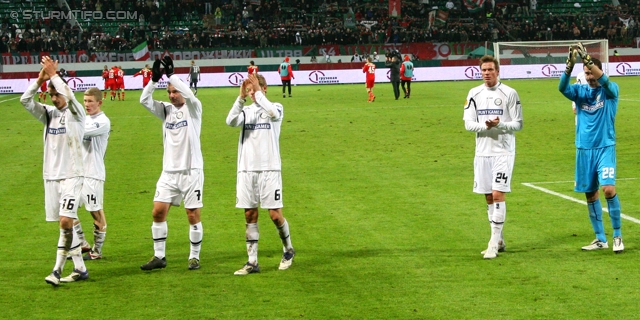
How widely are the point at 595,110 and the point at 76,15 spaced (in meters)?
62.3

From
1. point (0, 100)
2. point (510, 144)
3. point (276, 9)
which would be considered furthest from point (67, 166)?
point (276, 9)

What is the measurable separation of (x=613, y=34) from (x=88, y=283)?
6214 centimetres

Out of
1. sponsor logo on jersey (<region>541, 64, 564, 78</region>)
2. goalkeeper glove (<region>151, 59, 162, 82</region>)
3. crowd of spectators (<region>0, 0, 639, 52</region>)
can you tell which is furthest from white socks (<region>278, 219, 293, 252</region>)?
crowd of spectators (<region>0, 0, 639, 52</region>)

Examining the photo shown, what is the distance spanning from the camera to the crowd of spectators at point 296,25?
210 ft

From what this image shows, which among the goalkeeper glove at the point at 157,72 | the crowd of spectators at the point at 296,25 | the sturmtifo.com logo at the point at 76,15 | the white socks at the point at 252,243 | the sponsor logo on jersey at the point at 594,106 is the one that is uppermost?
the sturmtifo.com logo at the point at 76,15

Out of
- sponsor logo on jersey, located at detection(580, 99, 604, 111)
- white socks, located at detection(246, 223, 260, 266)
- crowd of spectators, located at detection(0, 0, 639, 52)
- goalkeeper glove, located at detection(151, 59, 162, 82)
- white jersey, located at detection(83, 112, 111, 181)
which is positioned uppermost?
crowd of spectators, located at detection(0, 0, 639, 52)

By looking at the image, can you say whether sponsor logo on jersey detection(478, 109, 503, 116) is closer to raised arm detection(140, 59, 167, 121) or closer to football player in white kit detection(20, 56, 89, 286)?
raised arm detection(140, 59, 167, 121)

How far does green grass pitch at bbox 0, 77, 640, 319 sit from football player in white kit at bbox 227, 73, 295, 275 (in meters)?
0.71

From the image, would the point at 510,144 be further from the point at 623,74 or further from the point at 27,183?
the point at 623,74

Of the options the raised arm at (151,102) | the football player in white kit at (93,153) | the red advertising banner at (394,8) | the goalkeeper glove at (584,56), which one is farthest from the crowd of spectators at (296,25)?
the goalkeeper glove at (584,56)

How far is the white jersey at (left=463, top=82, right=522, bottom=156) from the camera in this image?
10477 millimetres

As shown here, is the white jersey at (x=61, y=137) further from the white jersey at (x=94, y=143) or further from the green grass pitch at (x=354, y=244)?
the green grass pitch at (x=354, y=244)

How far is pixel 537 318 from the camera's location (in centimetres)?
776

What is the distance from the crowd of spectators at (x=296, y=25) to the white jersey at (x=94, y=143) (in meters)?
54.2
